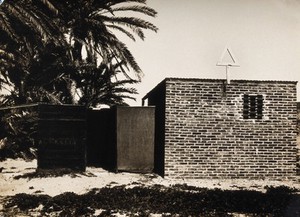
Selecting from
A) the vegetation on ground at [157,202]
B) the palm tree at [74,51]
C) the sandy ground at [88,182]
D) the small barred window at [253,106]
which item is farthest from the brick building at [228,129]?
the palm tree at [74,51]

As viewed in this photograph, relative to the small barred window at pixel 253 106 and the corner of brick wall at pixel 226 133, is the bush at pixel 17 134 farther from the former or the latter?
the small barred window at pixel 253 106

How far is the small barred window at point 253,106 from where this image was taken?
10.0 m

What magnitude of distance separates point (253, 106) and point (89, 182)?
→ 5245 millimetres

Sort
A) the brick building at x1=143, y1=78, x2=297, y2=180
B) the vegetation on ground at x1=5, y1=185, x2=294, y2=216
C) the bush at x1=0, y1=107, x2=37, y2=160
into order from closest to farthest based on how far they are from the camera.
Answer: the vegetation on ground at x1=5, y1=185, x2=294, y2=216 < the brick building at x1=143, y1=78, x2=297, y2=180 < the bush at x1=0, y1=107, x2=37, y2=160

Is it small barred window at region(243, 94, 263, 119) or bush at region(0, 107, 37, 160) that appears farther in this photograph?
bush at region(0, 107, 37, 160)

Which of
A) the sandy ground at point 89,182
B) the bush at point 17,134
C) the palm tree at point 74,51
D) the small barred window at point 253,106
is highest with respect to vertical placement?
the palm tree at point 74,51

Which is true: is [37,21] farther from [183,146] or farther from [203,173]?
[203,173]

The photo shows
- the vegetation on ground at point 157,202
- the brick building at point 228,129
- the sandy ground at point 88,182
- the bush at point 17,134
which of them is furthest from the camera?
the bush at point 17,134

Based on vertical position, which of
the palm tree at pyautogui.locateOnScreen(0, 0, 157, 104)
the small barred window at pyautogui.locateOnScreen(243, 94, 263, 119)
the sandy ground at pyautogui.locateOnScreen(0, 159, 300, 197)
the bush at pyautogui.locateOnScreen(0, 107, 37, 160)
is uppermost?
the palm tree at pyautogui.locateOnScreen(0, 0, 157, 104)

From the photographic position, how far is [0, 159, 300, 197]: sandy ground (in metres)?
8.44

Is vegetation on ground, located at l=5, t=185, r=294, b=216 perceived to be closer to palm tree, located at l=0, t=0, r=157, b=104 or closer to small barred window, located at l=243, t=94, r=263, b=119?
small barred window, located at l=243, t=94, r=263, b=119

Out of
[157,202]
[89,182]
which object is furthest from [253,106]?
[89,182]

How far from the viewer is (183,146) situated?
32.7ft

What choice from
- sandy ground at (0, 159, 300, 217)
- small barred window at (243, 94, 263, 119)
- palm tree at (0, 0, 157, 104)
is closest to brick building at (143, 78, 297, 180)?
small barred window at (243, 94, 263, 119)
